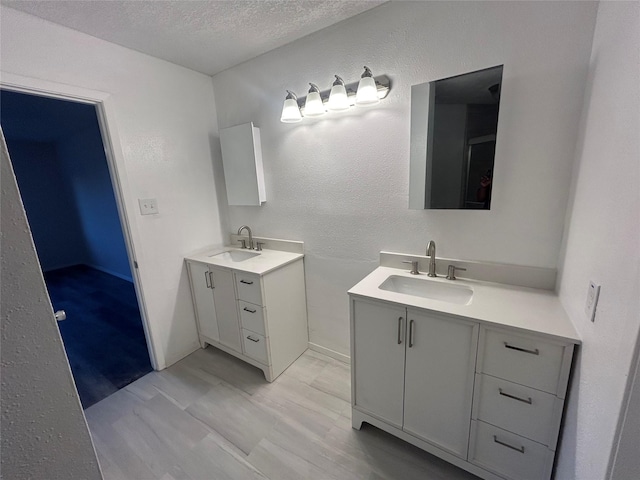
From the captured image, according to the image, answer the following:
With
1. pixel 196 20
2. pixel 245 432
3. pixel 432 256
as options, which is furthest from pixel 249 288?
pixel 196 20

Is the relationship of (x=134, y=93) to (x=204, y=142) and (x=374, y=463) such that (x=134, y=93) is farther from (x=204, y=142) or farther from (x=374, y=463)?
(x=374, y=463)

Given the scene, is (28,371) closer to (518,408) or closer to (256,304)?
(256,304)

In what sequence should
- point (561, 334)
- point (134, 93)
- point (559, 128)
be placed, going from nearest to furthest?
point (561, 334), point (559, 128), point (134, 93)

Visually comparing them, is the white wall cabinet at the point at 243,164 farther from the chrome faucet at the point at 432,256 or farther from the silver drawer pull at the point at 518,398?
the silver drawer pull at the point at 518,398

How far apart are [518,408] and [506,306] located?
417 mm

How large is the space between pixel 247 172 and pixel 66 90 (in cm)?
115

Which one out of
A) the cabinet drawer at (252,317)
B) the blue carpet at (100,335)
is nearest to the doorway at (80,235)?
the blue carpet at (100,335)

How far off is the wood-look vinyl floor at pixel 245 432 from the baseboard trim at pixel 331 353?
0.05 metres

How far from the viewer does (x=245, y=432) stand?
159 centimetres

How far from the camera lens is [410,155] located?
1.59m

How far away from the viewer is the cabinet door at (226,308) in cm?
203

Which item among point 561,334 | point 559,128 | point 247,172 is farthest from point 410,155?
point 247,172

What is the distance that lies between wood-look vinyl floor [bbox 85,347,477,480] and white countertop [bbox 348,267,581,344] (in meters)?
0.86

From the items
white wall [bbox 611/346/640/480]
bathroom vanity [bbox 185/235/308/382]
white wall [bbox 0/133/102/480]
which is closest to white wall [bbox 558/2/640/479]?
white wall [bbox 611/346/640/480]
